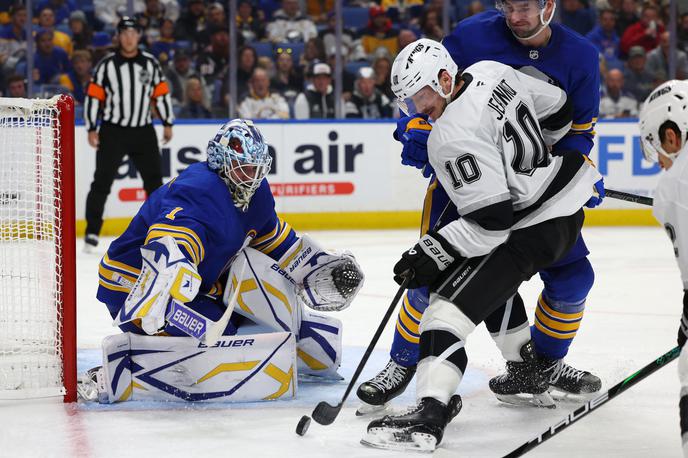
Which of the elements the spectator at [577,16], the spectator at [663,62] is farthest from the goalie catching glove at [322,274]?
the spectator at [663,62]

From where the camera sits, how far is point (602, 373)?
3426 mm

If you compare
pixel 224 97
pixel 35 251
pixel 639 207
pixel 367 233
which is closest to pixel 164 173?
pixel 224 97

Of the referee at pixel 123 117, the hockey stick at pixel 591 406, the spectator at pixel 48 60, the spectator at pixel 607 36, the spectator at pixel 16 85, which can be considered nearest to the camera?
the hockey stick at pixel 591 406

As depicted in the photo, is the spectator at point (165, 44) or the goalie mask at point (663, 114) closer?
the goalie mask at point (663, 114)

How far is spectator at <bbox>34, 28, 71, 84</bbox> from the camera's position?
7.07 meters

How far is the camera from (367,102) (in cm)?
751

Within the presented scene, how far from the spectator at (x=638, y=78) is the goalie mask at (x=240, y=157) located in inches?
210

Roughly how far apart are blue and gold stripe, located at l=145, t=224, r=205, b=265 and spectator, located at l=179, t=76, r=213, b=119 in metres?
4.46

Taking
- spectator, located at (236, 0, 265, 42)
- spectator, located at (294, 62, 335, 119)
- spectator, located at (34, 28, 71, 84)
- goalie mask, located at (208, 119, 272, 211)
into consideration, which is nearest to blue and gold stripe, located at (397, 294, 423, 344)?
goalie mask, located at (208, 119, 272, 211)

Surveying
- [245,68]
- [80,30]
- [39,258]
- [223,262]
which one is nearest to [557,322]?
[223,262]

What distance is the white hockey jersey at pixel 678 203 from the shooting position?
2.16 m

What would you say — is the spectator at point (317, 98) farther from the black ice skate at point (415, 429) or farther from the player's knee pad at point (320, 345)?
the black ice skate at point (415, 429)

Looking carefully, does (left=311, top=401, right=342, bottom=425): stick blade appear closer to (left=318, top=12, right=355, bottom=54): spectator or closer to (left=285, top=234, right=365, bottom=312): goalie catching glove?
(left=285, top=234, right=365, bottom=312): goalie catching glove

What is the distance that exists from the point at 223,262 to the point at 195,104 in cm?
432
